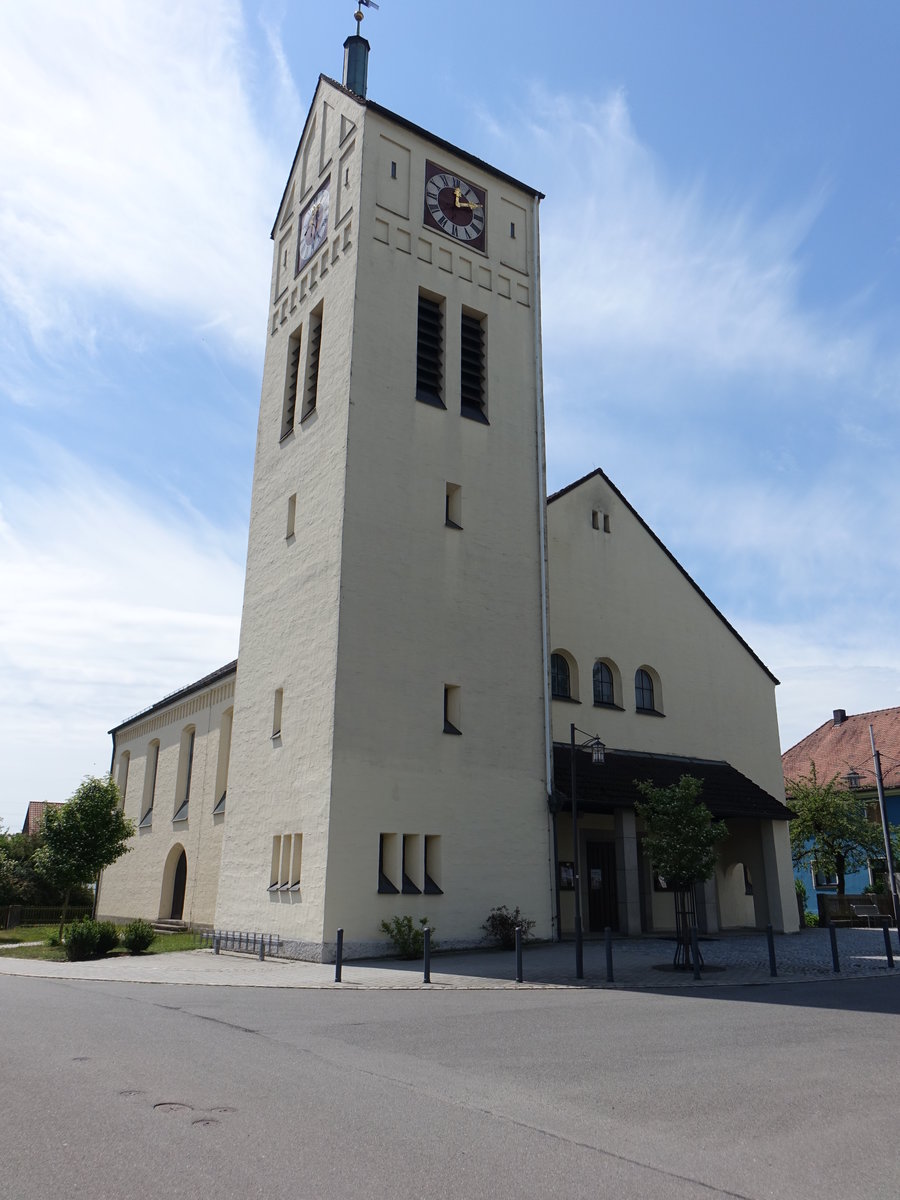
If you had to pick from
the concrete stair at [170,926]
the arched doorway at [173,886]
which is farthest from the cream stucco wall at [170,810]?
the concrete stair at [170,926]

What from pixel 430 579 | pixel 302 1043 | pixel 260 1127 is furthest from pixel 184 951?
pixel 260 1127

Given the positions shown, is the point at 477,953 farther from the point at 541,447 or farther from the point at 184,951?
the point at 541,447

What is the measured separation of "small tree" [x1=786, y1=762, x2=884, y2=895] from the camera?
37.1 m

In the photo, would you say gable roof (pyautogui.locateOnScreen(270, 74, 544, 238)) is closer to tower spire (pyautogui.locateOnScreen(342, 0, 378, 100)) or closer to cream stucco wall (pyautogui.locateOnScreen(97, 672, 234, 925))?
tower spire (pyautogui.locateOnScreen(342, 0, 378, 100))

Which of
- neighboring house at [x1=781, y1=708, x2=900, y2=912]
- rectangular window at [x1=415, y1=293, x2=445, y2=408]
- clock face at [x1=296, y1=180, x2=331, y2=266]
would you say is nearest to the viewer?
rectangular window at [x1=415, y1=293, x2=445, y2=408]

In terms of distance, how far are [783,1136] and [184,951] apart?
62.3 ft

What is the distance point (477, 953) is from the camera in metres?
19.9

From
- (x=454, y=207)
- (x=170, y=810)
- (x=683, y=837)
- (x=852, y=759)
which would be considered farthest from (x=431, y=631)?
(x=852, y=759)

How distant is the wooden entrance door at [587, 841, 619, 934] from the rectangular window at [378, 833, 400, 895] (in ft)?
22.9

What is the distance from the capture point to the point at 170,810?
3294cm

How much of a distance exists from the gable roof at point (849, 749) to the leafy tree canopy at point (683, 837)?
1238 inches

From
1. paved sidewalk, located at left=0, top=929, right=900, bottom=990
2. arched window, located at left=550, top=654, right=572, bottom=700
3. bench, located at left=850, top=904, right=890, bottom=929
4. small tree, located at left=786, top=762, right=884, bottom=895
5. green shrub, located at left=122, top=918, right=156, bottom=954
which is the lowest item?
paved sidewalk, located at left=0, top=929, right=900, bottom=990

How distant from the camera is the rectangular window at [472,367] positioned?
25078 millimetres

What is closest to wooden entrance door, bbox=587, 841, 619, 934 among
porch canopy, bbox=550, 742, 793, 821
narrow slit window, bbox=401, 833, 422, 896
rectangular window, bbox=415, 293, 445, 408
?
porch canopy, bbox=550, 742, 793, 821
